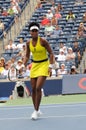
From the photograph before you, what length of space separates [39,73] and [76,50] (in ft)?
25.5

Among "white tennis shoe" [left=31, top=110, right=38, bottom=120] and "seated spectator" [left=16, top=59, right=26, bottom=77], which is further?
"seated spectator" [left=16, top=59, right=26, bottom=77]

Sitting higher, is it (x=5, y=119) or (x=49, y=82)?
(x=5, y=119)

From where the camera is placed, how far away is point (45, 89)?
14.0 m

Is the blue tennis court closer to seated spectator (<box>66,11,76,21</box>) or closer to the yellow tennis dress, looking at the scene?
the yellow tennis dress

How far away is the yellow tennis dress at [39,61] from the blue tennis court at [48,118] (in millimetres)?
806

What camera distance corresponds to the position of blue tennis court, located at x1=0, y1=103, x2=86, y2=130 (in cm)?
777

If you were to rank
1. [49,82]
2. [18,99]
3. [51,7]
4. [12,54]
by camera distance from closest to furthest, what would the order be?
[18,99]
[49,82]
[12,54]
[51,7]

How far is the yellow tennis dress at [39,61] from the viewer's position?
824cm

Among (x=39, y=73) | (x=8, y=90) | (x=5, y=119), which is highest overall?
(x=39, y=73)

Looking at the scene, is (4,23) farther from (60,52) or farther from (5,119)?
(5,119)

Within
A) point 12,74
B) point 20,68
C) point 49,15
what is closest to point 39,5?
point 49,15

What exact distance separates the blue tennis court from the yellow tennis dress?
0.81 m

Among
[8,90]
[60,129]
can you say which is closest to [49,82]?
[8,90]

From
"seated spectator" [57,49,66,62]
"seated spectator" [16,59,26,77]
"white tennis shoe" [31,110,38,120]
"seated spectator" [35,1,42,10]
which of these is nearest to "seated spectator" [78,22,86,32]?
"seated spectator" [57,49,66,62]
